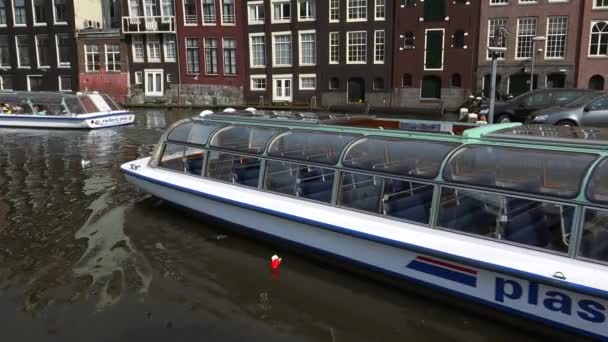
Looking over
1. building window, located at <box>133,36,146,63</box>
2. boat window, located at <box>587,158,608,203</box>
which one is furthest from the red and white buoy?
building window, located at <box>133,36,146,63</box>

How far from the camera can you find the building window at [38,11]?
4784 centimetres

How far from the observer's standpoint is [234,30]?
44062mm

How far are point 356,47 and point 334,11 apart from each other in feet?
10.8

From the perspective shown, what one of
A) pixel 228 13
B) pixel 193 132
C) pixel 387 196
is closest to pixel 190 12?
pixel 228 13

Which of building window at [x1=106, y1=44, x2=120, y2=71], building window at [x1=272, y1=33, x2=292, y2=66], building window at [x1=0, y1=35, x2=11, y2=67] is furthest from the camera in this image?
building window at [x1=0, y1=35, x2=11, y2=67]

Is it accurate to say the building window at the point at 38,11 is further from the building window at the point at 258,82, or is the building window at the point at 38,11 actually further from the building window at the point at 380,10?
the building window at the point at 380,10

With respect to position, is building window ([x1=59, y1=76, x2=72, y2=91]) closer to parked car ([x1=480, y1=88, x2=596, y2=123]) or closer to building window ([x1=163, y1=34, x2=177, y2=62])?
building window ([x1=163, y1=34, x2=177, y2=62])

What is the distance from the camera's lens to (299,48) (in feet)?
138

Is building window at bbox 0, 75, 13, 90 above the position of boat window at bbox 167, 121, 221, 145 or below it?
above

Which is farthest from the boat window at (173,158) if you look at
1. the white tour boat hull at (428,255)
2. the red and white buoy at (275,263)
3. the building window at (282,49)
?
the building window at (282,49)

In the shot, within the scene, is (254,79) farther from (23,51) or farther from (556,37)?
(23,51)

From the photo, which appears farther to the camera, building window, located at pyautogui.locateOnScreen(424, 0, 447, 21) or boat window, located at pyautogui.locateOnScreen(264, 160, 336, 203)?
building window, located at pyautogui.locateOnScreen(424, 0, 447, 21)

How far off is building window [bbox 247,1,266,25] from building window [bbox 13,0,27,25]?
22.5 m

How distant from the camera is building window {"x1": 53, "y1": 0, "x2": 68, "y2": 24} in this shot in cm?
4756
